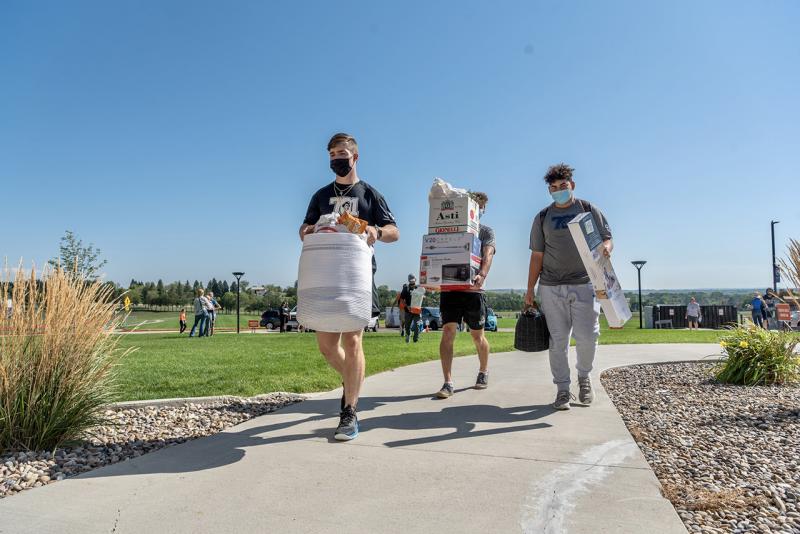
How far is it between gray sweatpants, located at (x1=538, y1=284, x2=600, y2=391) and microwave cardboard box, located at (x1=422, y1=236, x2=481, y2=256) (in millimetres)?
756

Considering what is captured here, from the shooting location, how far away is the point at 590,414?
14.1 feet

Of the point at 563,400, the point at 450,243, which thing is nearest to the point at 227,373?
the point at 450,243

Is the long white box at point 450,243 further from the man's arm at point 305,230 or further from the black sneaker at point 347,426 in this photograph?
the black sneaker at point 347,426

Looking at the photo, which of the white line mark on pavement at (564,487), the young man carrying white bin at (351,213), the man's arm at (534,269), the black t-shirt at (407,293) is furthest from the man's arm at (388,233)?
the black t-shirt at (407,293)

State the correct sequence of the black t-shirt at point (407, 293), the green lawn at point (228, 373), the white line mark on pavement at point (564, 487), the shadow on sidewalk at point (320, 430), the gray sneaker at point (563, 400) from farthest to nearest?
the black t-shirt at point (407, 293) < the green lawn at point (228, 373) < the gray sneaker at point (563, 400) < the shadow on sidewalk at point (320, 430) < the white line mark on pavement at point (564, 487)

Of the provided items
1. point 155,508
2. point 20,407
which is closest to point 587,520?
point 155,508

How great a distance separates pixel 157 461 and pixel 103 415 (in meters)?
0.97

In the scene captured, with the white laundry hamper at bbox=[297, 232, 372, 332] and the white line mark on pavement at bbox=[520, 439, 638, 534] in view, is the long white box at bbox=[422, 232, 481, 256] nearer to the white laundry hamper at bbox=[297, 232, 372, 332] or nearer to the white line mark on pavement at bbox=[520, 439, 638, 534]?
the white laundry hamper at bbox=[297, 232, 372, 332]

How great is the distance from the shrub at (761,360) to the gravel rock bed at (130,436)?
4.98m

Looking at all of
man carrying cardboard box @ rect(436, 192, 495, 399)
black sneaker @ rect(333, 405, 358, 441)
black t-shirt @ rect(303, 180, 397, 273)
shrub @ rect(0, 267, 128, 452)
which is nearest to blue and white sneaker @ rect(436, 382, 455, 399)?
man carrying cardboard box @ rect(436, 192, 495, 399)

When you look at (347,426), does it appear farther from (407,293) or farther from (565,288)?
(407,293)

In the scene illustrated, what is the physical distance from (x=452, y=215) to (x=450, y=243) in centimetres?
27

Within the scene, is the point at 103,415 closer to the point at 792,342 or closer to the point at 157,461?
the point at 157,461

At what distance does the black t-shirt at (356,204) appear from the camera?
3.89 meters
